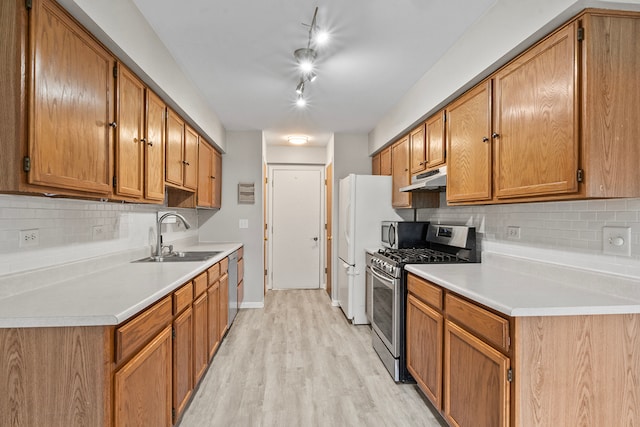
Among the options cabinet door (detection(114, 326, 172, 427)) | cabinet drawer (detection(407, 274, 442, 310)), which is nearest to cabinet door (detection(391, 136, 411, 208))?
cabinet drawer (detection(407, 274, 442, 310))

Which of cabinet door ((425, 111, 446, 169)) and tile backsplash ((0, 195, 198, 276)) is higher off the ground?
cabinet door ((425, 111, 446, 169))

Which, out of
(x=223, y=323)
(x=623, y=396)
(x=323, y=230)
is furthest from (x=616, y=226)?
(x=323, y=230)

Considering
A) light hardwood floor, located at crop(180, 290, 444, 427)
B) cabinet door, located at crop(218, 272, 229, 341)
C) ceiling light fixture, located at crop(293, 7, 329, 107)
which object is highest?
ceiling light fixture, located at crop(293, 7, 329, 107)

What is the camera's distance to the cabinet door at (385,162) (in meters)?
3.96

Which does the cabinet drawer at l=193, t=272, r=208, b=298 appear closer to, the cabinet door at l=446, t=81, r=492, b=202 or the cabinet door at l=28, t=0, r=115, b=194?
the cabinet door at l=28, t=0, r=115, b=194

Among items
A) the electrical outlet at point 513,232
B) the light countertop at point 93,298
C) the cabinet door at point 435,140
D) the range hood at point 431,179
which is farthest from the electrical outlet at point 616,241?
the light countertop at point 93,298

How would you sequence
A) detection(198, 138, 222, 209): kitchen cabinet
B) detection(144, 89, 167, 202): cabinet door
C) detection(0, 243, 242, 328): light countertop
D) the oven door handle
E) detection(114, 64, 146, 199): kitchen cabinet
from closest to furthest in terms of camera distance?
detection(0, 243, 242, 328): light countertop, detection(114, 64, 146, 199): kitchen cabinet, detection(144, 89, 167, 202): cabinet door, the oven door handle, detection(198, 138, 222, 209): kitchen cabinet

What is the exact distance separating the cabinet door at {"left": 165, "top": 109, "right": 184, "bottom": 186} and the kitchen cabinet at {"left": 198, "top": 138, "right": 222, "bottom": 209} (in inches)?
22.1

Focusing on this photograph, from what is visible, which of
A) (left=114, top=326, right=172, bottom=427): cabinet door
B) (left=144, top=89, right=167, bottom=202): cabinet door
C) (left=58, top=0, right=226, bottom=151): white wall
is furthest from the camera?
(left=144, top=89, right=167, bottom=202): cabinet door

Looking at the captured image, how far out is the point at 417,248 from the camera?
3277 millimetres

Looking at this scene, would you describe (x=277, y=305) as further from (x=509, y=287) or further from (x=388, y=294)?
(x=509, y=287)

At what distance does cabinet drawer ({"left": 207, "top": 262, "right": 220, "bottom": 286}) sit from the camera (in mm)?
2636

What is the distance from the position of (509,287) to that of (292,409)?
1552 millimetres

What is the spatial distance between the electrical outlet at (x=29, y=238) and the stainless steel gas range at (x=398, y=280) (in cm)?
218
